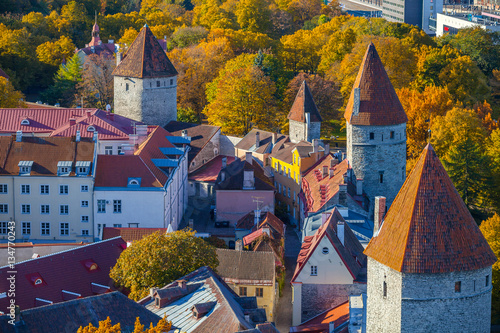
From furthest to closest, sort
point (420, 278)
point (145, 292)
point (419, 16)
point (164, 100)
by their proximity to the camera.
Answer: point (419, 16), point (164, 100), point (145, 292), point (420, 278)

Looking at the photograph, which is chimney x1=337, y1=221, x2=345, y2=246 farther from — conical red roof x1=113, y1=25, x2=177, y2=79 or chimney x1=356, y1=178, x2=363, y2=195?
conical red roof x1=113, y1=25, x2=177, y2=79

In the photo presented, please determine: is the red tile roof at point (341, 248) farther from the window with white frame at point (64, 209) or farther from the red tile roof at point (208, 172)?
the red tile roof at point (208, 172)

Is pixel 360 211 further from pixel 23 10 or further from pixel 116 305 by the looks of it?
pixel 23 10

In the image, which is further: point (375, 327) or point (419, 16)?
point (419, 16)

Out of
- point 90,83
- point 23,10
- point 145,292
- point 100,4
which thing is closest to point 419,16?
point 100,4

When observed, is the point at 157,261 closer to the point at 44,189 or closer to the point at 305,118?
the point at 44,189

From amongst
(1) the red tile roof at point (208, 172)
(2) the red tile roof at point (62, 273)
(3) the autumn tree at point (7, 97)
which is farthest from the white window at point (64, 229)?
(3) the autumn tree at point (7, 97)

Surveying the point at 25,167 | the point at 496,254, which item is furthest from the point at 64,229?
the point at 496,254

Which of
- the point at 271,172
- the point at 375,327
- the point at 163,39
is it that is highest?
the point at 163,39
